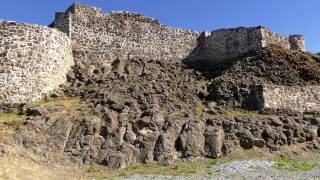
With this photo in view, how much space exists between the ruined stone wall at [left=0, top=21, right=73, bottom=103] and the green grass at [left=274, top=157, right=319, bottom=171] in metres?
14.0

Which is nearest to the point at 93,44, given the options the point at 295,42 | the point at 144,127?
the point at 144,127

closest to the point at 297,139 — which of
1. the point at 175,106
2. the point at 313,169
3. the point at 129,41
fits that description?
the point at 313,169

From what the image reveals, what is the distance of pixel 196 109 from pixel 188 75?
5.30 metres

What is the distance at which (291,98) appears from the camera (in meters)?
36.0

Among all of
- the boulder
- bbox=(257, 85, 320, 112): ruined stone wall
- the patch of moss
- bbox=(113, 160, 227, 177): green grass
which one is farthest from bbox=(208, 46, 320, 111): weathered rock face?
the patch of moss

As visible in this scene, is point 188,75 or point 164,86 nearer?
point 164,86

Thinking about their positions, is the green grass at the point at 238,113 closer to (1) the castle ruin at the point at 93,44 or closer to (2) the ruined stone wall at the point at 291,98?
(2) the ruined stone wall at the point at 291,98

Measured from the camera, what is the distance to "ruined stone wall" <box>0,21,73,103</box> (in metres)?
33.1

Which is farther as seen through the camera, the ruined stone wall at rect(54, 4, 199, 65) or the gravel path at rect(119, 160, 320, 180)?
the ruined stone wall at rect(54, 4, 199, 65)

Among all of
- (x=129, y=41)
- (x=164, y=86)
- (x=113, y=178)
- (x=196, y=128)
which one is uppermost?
(x=129, y=41)

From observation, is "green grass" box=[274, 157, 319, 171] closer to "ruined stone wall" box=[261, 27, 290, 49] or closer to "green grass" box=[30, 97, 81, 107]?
"green grass" box=[30, 97, 81, 107]

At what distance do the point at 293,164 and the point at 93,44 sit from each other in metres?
16.2

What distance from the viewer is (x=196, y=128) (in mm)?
30297

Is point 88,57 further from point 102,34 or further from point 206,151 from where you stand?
point 206,151
